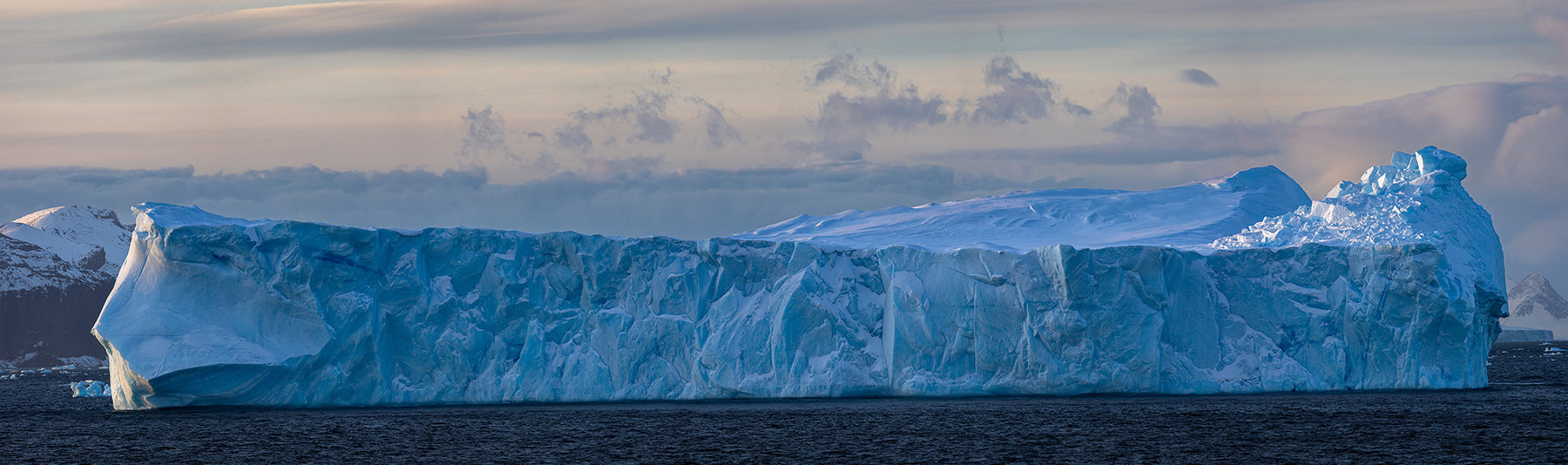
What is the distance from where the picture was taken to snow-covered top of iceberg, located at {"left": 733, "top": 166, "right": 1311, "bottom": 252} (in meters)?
32.0

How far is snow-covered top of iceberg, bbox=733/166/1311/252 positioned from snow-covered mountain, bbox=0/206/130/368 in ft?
229

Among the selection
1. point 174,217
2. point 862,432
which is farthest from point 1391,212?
point 174,217

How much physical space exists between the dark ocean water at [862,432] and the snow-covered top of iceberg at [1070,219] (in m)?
3.93

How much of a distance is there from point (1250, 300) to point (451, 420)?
1582cm

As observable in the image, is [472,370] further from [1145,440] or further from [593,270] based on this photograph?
[1145,440]

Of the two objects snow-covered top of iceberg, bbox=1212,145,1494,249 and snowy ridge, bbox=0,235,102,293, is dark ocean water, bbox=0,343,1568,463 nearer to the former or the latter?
snow-covered top of iceberg, bbox=1212,145,1494,249

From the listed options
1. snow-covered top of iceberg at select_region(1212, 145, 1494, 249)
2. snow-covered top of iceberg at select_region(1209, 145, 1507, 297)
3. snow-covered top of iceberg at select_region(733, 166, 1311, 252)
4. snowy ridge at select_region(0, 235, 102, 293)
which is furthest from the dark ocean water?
snowy ridge at select_region(0, 235, 102, 293)

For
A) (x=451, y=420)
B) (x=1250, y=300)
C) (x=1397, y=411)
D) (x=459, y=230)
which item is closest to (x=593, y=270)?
(x=459, y=230)

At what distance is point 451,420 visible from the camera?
25.2 m

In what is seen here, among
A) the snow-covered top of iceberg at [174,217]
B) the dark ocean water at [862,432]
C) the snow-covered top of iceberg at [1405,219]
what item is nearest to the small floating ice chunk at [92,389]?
the dark ocean water at [862,432]

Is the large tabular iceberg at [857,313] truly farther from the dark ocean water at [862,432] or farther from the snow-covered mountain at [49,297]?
the snow-covered mountain at [49,297]

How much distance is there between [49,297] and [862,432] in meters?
82.5

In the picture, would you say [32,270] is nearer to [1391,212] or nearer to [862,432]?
[862,432]

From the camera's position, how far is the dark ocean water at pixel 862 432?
20.4 metres
